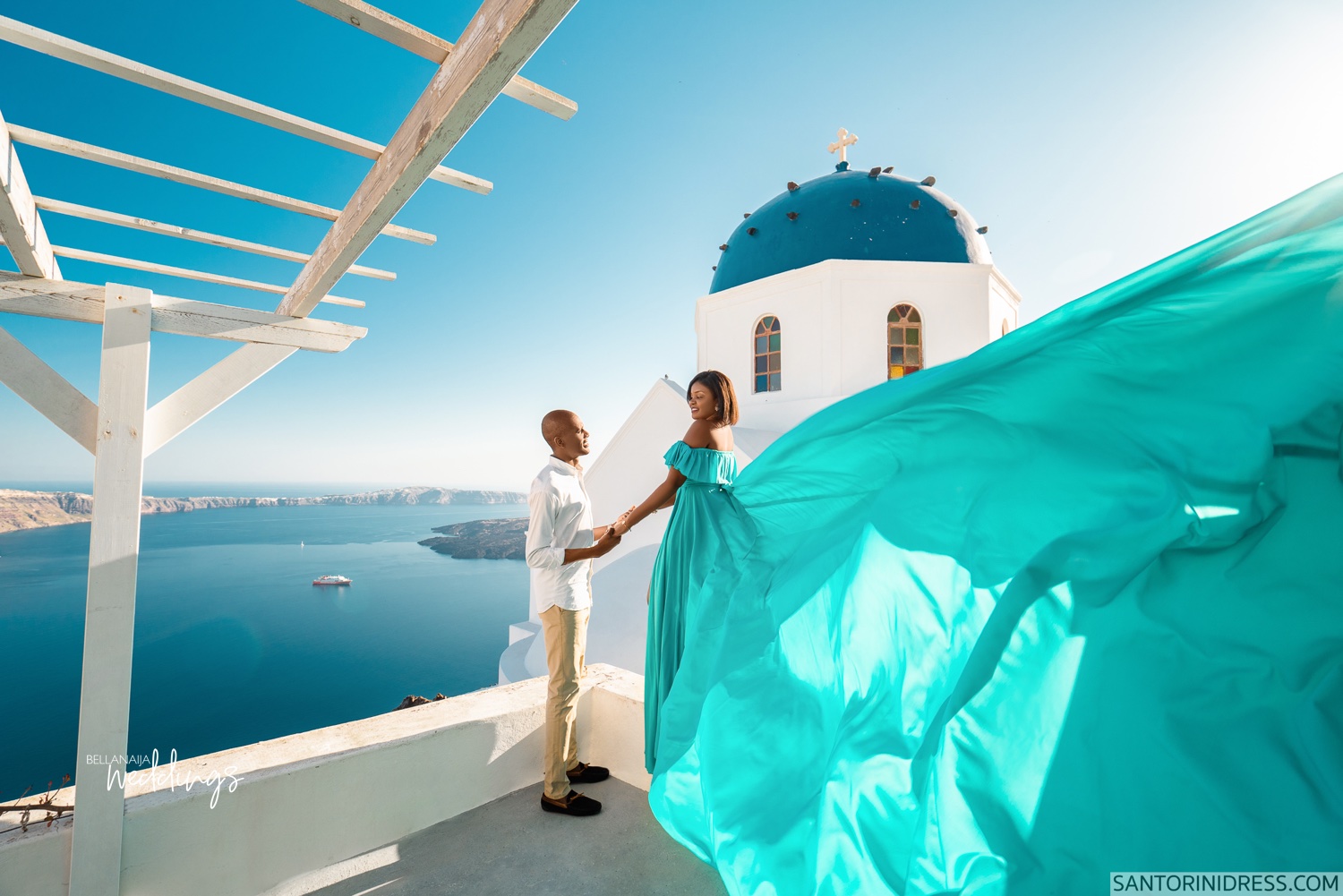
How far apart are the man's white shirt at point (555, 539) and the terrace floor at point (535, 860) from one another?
2.83ft

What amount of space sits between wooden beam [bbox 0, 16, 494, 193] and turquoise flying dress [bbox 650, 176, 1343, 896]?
6.15ft

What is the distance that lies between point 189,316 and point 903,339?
1097cm

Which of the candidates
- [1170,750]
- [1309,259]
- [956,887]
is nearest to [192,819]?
[956,887]

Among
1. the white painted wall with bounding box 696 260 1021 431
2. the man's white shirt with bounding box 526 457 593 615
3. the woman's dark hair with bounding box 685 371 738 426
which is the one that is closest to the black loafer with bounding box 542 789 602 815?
the man's white shirt with bounding box 526 457 593 615

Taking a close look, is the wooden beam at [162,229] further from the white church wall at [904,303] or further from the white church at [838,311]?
the white church wall at [904,303]

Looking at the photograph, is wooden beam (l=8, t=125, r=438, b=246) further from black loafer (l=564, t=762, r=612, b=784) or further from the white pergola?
black loafer (l=564, t=762, r=612, b=784)

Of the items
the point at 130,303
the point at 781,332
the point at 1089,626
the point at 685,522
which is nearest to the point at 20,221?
the point at 130,303

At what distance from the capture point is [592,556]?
2.63 meters

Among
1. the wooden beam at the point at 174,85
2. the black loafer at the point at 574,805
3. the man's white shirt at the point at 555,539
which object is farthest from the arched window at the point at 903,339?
the wooden beam at the point at 174,85

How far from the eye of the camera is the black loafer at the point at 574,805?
98.4 inches

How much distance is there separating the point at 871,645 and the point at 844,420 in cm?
78

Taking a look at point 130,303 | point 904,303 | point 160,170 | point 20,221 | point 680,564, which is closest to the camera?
point 20,221

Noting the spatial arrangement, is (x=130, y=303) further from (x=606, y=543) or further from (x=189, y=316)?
(x=606, y=543)

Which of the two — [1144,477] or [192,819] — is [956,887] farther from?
[192,819]
